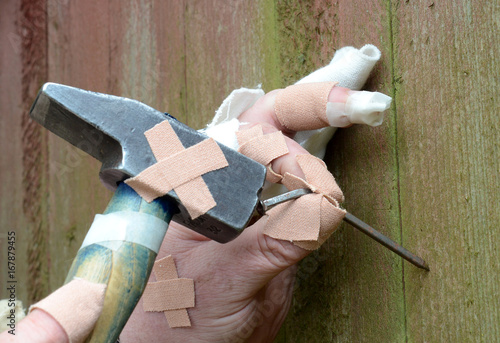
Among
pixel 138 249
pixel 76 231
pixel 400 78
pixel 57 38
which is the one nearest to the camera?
pixel 138 249

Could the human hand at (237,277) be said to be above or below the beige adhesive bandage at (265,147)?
below

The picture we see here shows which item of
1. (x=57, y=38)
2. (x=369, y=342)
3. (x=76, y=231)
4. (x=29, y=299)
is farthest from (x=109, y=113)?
(x=29, y=299)

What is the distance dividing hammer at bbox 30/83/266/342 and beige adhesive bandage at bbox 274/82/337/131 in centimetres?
18

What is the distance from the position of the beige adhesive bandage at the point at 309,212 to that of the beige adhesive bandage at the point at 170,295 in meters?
0.19

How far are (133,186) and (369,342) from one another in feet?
1.58

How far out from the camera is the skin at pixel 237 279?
761 mm

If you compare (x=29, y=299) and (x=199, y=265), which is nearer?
(x=199, y=265)

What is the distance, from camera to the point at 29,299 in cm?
201

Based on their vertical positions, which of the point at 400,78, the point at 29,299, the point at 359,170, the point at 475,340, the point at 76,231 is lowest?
the point at 29,299

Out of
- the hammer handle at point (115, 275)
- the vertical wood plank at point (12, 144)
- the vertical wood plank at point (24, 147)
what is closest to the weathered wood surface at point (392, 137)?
the hammer handle at point (115, 275)

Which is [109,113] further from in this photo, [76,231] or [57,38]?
[57,38]

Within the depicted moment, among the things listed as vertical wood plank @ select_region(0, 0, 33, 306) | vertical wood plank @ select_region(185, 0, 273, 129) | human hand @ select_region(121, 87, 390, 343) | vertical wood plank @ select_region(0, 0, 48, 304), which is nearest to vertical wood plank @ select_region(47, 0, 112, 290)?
vertical wood plank @ select_region(0, 0, 48, 304)

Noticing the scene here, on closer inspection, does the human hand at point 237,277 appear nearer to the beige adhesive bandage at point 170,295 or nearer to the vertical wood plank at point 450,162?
the beige adhesive bandage at point 170,295

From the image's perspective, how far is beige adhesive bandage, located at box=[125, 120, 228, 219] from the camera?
0.64 m
